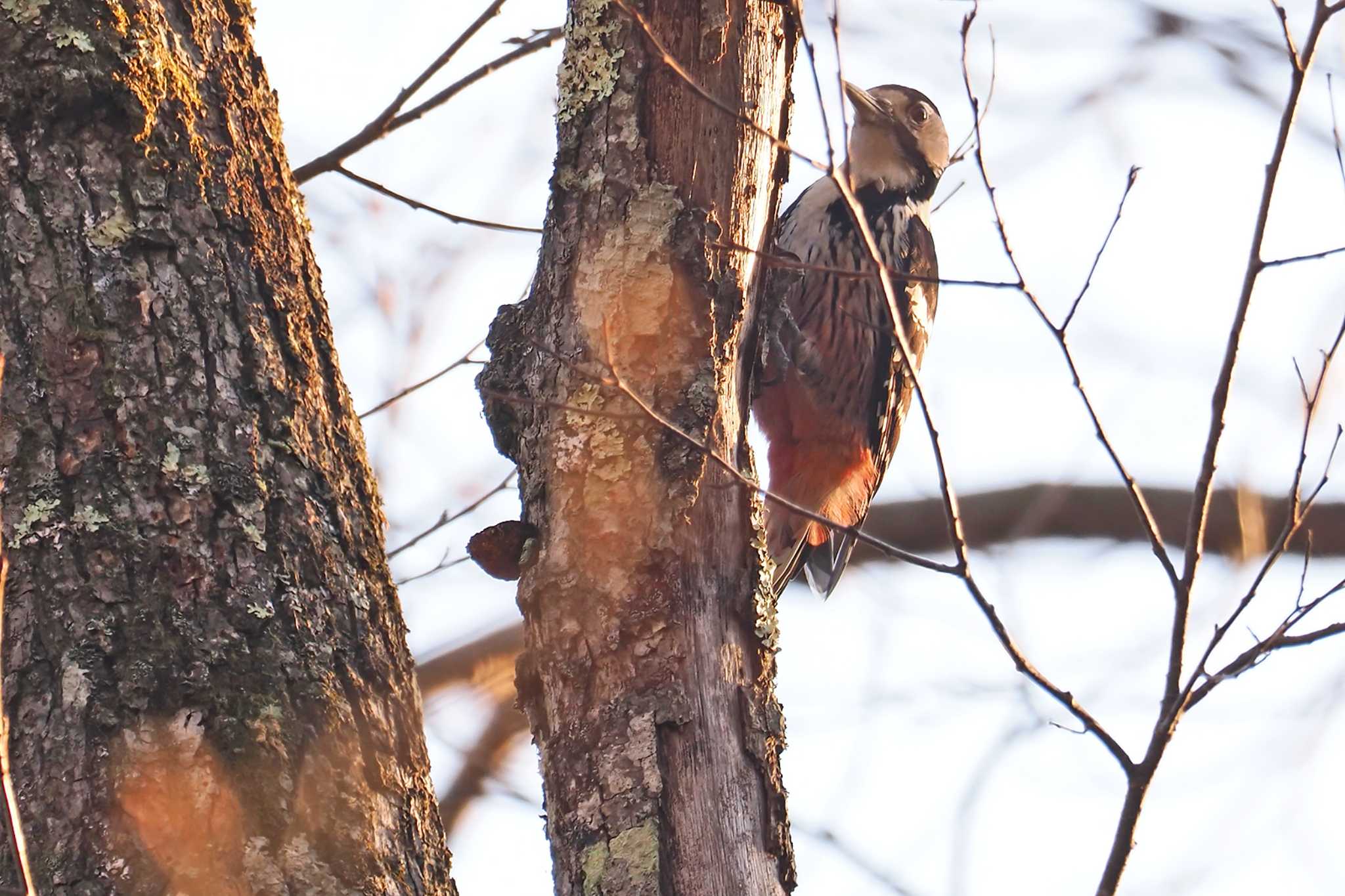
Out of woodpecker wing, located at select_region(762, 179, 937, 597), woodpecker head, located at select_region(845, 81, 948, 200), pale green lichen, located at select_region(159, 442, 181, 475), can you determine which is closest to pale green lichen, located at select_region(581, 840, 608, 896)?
pale green lichen, located at select_region(159, 442, 181, 475)

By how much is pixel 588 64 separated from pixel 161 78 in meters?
0.64

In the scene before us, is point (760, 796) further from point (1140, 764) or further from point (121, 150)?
point (121, 150)

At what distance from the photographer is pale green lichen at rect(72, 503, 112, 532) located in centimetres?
179

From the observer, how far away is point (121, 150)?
6.57 feet

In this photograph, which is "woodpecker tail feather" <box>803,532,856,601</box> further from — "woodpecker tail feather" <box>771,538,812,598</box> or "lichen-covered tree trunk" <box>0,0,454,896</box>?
"lichen-covered tree trunk" <box>0,0,454,896</box>

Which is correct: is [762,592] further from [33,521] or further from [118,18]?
[118,18]

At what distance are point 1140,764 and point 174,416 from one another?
1369 millimetres

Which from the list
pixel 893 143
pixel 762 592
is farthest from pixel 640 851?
pixel 893 143

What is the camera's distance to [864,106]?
5051 mm

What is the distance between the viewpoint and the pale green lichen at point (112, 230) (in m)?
1.93

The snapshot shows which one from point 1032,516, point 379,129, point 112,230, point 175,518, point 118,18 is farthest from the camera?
point 1032,516

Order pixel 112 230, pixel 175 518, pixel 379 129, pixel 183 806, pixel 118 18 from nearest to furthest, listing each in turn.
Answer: pixel 183 806
pixel 175 518
pixel 112 230
pixel 118 18
pixel 379 129

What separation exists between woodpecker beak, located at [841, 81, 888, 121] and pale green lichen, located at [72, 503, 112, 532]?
3.74 metres

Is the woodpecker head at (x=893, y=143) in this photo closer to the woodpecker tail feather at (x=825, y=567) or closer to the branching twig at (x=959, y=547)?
the woodpecker tail feather at (x=825, y=567)
